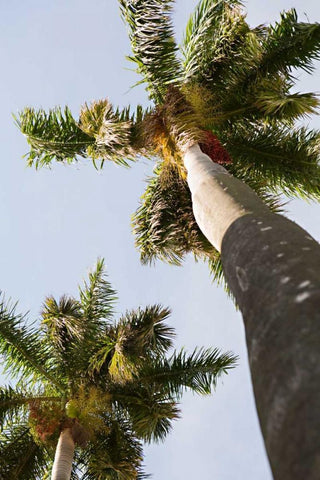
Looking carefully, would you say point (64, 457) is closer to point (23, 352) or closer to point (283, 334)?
point (23, 352)

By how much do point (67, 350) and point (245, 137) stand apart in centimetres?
630

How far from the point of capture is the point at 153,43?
1032cm

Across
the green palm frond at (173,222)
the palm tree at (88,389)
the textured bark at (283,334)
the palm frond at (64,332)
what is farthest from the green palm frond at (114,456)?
the textured bark at (283,334)

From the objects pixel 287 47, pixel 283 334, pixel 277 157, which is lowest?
pixel 283 334

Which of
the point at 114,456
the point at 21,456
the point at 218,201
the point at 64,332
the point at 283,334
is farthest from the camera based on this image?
the point at 64,332

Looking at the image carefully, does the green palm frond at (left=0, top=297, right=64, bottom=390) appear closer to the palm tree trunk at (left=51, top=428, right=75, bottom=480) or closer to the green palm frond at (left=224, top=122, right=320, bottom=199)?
the palm tree trunk at (left=51, top=428, right=75, bottom=480)

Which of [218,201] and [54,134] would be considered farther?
[54,134]

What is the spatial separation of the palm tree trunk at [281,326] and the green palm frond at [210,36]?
7625 millimetres

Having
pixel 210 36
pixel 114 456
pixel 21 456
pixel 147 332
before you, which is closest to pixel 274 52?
pixel 210 36

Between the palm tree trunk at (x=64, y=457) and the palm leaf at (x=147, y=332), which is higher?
the palm leaf at (x=147, y=332)

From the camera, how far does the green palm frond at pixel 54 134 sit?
1052cm

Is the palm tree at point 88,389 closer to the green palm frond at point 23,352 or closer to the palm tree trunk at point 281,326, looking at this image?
the green palm frond at point 23,352

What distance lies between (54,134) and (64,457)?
6.52 metres

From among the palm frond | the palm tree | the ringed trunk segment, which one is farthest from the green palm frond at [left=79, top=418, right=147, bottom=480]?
the ringed trunk segment
